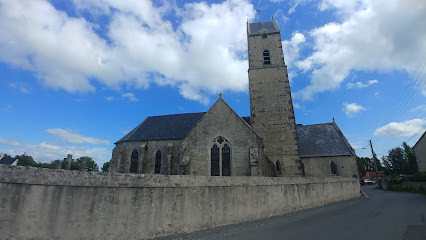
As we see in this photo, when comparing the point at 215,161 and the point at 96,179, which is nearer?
the point at 96,179

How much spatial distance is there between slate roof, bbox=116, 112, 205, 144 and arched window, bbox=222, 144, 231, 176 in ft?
27.7

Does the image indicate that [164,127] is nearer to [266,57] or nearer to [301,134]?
[266,57]

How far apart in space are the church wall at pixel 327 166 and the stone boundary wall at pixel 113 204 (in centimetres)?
1486

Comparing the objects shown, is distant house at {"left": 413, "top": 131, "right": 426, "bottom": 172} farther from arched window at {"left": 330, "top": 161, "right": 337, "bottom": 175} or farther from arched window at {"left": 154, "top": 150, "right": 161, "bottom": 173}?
arched window at {"left": 154, "top": 150, "right": 161, "bottom": 173}

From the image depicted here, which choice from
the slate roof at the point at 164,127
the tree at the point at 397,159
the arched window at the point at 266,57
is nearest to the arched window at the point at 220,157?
the slate roof at the point at 164,127

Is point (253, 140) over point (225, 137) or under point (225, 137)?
under

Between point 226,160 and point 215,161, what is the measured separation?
863mm

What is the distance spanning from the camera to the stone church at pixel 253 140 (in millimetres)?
16078

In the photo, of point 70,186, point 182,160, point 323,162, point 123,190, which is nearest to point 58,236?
point 70,186

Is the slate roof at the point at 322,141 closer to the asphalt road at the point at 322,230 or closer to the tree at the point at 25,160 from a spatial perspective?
the asphalt road at the point at 322,230

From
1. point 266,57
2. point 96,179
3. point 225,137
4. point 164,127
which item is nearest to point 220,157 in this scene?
point 225,137

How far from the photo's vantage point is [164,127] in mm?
26438

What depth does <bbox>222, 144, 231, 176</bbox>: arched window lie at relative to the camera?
627 inches

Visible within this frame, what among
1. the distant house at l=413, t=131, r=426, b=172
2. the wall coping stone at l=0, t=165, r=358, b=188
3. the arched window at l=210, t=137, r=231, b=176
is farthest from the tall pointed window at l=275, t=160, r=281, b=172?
the distant house at l=413, t=131, r=426, b=172
